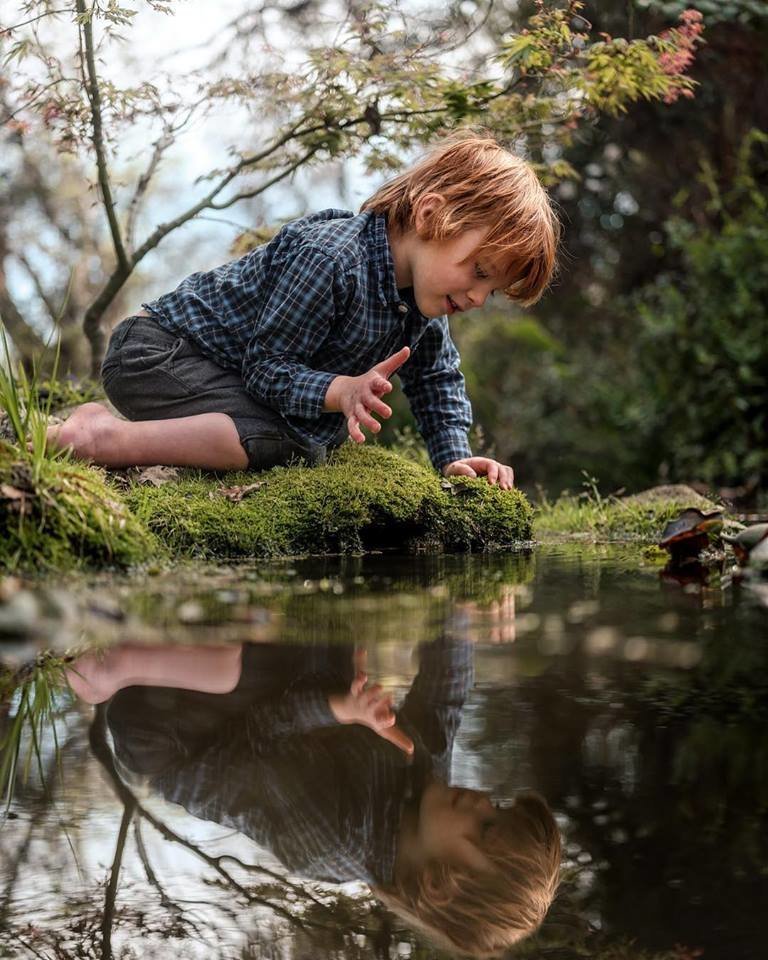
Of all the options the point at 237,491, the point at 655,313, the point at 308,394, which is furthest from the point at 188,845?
the point at 655,313

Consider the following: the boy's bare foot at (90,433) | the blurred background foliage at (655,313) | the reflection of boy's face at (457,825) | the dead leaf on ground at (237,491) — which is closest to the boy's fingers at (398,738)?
the reflection of boy's face at (457,825)

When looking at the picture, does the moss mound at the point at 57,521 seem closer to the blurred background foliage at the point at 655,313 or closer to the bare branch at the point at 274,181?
the bare branch at the point at 274,181

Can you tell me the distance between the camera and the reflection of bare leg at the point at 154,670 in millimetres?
1571

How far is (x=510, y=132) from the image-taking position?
464 centimetres

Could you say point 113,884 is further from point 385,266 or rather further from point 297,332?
point 385,266

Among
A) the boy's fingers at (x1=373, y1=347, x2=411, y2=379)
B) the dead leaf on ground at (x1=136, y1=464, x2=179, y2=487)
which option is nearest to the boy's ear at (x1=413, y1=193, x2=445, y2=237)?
the boy's fingers at (x1=373, y1=347, x2=411, y2=379)

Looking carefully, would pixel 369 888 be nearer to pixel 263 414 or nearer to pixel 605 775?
pixel 605 775

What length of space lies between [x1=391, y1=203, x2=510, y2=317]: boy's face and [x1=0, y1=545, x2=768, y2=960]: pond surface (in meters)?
1.40

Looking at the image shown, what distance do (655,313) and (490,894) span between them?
7.28m

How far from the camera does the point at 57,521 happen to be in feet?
8.09

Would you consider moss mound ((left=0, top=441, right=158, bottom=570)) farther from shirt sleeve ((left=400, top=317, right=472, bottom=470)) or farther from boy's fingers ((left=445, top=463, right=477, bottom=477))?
shirt sleeve ((left=400, top=317, right=472, bottom=470))

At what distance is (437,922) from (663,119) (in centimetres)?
922

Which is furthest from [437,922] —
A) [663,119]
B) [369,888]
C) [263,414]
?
[663,119]

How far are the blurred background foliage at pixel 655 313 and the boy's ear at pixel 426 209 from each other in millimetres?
1851
